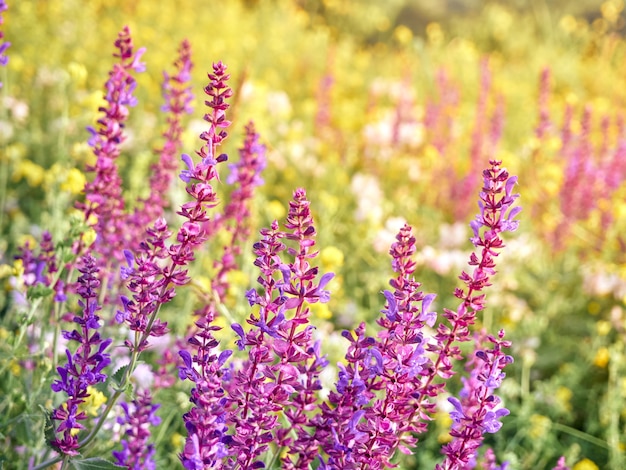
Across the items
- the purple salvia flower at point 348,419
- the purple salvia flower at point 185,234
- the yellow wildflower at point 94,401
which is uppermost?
the purple salvia flower at point 185,234

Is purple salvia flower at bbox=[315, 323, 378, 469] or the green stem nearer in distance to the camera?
purple salvia flower at bbox=[315, 323, 378, 469]

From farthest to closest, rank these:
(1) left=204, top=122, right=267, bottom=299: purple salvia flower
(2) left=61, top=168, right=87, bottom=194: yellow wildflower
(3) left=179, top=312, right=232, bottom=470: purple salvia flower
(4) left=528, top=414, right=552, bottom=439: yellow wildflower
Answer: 1. (4) left=528, top=414, right=552, bottom=439: yellow wildflower
2. (2) left=61, top=168, right=87, bottom=194: yellow wildflower
3. (1) left=204, top=122, right=267, bottom=299: purple salvia flower
4. (3) left=179, top=312, right=232, bottom=470: purple salvia flower

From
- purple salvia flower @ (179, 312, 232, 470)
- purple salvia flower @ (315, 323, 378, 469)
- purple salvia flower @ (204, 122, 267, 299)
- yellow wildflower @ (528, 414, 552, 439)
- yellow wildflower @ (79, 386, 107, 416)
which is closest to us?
purple salvia flower @ (179, 312, 232, 470)

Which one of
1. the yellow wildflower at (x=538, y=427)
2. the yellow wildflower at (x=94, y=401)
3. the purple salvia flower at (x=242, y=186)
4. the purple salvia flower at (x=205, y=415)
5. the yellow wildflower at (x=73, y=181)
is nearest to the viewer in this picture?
the purple salvia flower at (x=205, y=415)

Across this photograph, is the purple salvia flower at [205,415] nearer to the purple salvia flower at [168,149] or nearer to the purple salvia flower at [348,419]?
the purple salvia flower at [348,419]

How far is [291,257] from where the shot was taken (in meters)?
3.49

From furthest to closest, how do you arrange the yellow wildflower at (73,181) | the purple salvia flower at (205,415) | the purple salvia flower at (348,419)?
the yellow wildflower at (73,181) → the purple salvia flower at (348,419) → the purple salvia flower at (205,415)

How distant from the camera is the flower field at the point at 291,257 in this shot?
1.15 metres

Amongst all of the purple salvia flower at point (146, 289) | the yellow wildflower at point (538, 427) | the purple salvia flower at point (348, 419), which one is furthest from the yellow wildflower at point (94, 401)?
the yellow wildflower at point (538, 427)

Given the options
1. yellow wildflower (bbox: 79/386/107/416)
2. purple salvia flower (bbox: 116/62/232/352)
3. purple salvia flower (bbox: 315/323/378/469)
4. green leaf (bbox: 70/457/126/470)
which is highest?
purple salvia flower (bbox: 116/62/232/352)

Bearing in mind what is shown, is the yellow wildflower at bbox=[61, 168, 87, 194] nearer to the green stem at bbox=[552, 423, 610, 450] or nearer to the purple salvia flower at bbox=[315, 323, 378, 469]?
the purple salvia flower at bbox=[315, 323, 378, 469]

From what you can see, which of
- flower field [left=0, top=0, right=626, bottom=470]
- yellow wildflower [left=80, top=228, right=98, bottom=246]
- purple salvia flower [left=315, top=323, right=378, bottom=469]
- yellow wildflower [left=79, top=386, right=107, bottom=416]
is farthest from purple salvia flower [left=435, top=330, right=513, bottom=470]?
yellow wildflower [left=80, top=228, right=98, bottom=246]

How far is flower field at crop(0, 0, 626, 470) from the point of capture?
1.15 m

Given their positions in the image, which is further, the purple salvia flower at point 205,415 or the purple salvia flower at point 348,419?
the purple salvia flower at point 348,419
